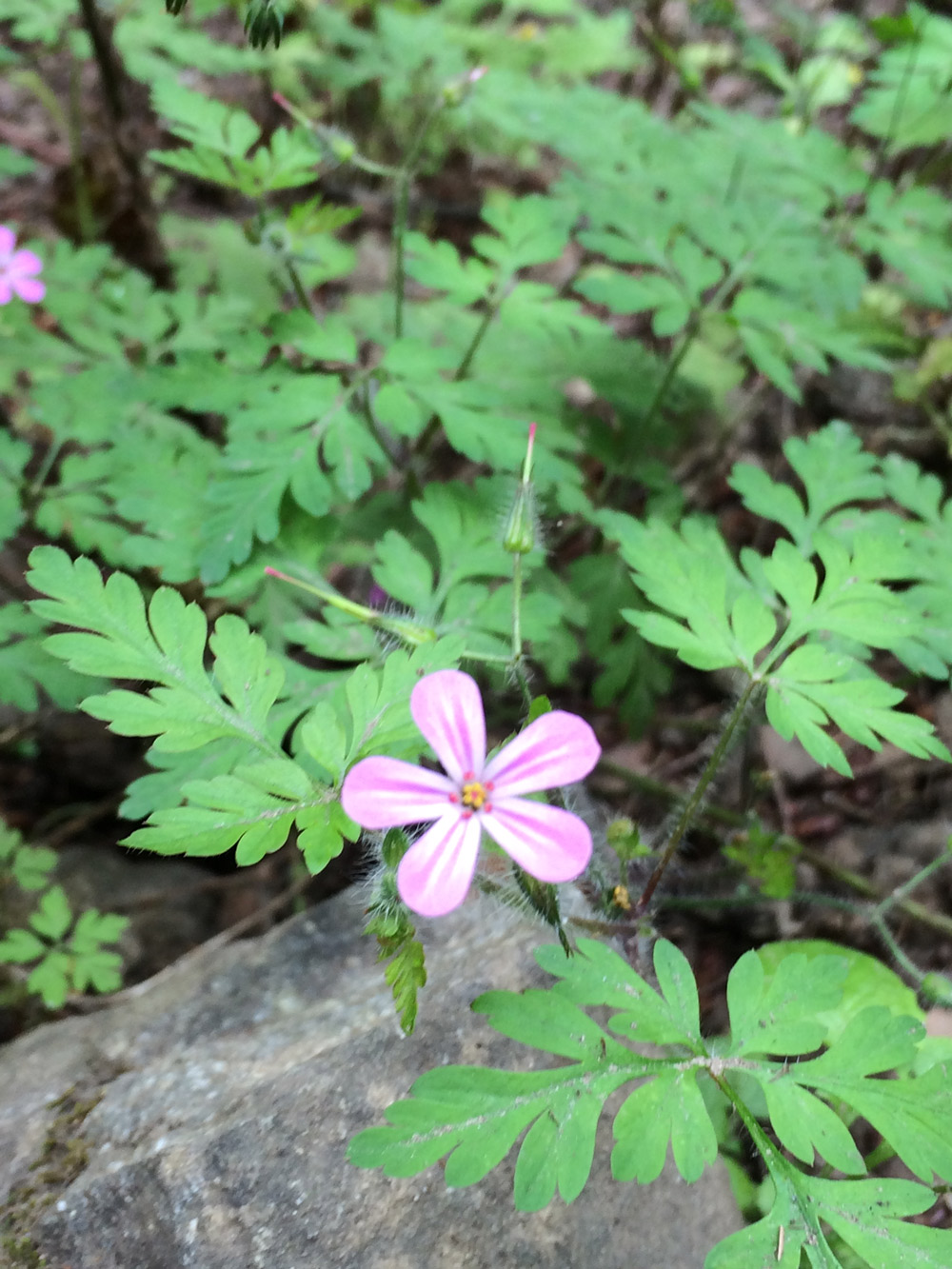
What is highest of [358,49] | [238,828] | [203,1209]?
[358,49]

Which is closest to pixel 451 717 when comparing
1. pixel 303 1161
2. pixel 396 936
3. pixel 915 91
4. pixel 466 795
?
pixel 466 795

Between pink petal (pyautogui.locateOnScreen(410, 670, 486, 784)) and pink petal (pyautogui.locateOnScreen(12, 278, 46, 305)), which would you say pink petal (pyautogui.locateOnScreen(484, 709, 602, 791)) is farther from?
pink petal (pyautogui.locateOnScreen(12, 278, 46, 305))

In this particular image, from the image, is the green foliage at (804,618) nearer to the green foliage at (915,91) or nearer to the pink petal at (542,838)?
the pink petal at (542,838)

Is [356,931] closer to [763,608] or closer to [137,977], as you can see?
[137,977]

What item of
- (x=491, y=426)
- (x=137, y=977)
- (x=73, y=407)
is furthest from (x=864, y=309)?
(x=137, y=977)

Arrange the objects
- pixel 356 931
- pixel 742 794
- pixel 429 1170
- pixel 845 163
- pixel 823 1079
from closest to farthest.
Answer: pixel 823 1079, pixel 429 1170, pixel 356 931, pixel 742 794, pixel 845 163

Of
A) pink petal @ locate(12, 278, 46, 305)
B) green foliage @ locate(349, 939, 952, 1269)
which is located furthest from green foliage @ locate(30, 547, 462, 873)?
pink petal @ locate(12, 278, 46, 305)

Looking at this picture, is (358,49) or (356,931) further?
(358,49)
